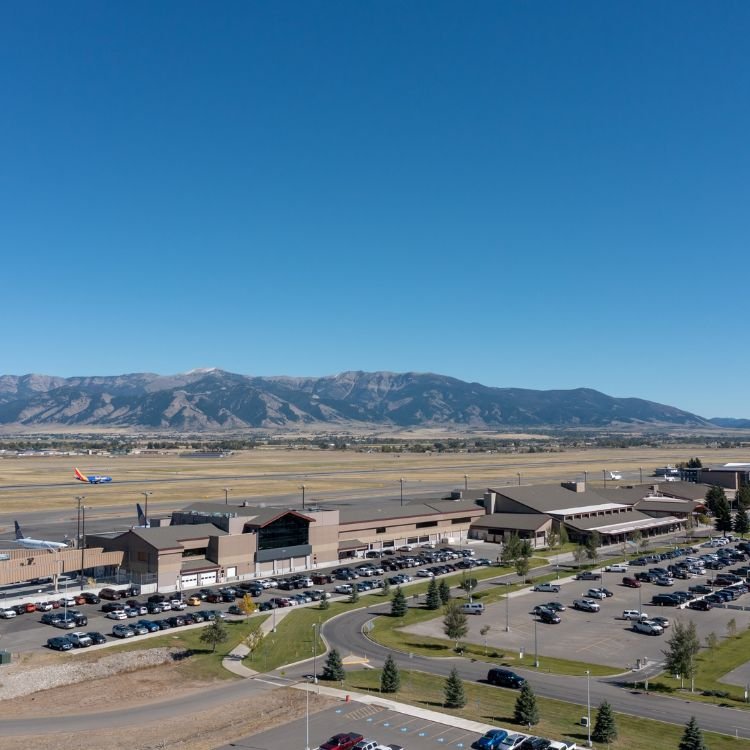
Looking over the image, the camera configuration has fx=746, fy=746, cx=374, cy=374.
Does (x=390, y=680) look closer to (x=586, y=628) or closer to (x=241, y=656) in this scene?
(x=241, y=656)

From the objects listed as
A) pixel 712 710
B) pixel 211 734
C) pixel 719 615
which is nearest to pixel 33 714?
pixel 211 734

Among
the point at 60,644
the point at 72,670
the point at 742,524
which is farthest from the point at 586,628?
the point at 742,524

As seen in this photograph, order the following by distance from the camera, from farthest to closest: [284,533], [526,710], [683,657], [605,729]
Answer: [284,533], [683,657], [526,710], [605,729]

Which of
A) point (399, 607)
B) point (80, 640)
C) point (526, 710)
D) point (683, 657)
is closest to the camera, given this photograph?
point (526, 710)

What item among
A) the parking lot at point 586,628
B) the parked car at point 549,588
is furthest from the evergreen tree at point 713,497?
the parked car at point 549,588

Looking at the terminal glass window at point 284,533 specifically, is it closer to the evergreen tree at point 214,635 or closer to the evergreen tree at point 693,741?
the evergreen tree at point 214,635

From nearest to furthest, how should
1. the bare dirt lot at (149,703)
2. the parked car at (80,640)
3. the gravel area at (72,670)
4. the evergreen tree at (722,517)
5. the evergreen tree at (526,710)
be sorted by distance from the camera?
the bare dirt lot at (149,703)
the evergreen tree at (526,710)
the gravel area at (72,670)
the parked car at (80,640)
the evergreen tree at (722,517)

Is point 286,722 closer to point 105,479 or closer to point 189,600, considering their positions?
point 189,600

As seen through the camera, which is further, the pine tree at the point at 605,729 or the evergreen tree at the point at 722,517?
the evergreen tree at the point at 722,517
